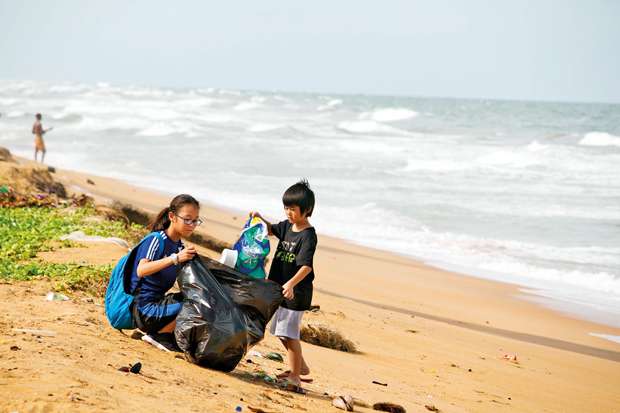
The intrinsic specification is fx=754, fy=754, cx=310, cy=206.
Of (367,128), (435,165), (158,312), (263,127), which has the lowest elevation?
(158,312)

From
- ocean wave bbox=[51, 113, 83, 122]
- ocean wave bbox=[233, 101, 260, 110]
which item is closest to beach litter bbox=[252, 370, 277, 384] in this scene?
ocean wave bbox=[51, 113, 83, 122]

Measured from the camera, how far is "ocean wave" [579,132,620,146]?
4028 cm

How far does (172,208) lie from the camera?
495 centimetres

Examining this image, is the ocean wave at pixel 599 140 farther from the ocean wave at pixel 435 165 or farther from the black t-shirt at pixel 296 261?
the black t-shirt at pixel 296 261

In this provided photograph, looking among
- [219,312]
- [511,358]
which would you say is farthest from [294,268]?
[511,358]

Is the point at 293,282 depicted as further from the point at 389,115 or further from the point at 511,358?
the point at 389,115

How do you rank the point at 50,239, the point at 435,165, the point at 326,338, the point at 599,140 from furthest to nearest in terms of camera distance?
the point at 599,140, the point at 435,165, the point at 50,239, the point at 326,338

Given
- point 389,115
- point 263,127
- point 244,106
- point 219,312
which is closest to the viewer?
point 219,312

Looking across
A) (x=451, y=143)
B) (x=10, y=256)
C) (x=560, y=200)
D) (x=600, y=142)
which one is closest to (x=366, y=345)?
(x=10, y=256)

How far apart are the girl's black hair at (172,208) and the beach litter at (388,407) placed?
186 cm

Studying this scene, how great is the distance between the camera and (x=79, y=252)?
8078 millimetres

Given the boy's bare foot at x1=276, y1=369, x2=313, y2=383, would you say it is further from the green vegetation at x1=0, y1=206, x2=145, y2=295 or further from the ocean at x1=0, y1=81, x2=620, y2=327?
the ocean at x1=0, y1=81, x2=620, y2=327

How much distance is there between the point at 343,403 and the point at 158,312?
135cm

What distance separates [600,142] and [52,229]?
3663cm
